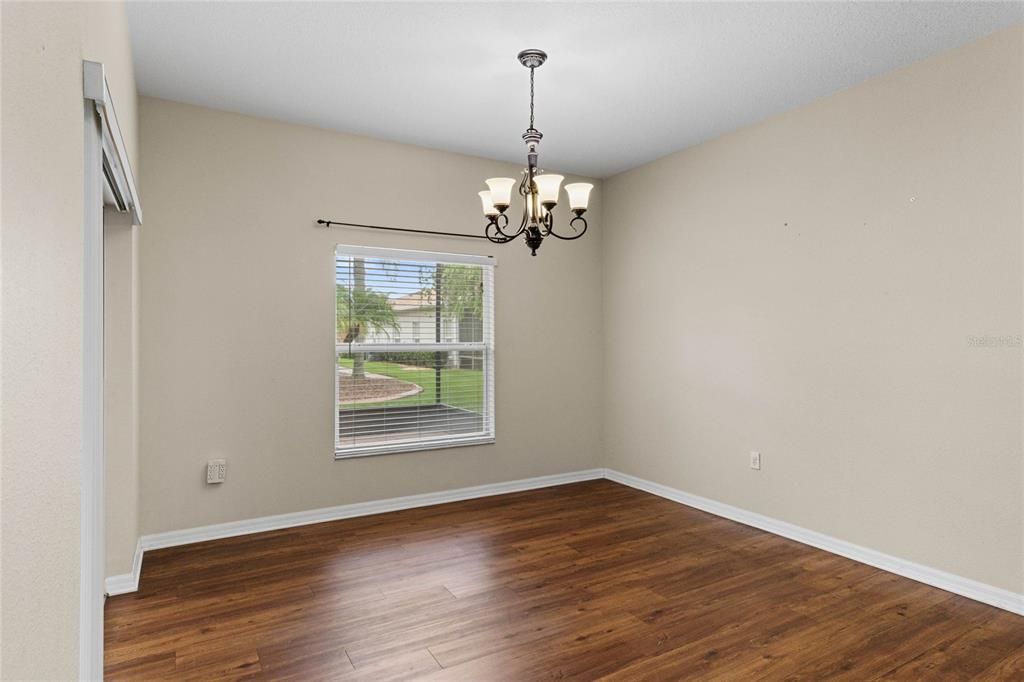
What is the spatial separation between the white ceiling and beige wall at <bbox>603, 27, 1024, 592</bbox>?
1.04ft

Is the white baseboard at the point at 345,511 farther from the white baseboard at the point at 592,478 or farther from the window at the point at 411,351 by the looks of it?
the window at the point at 411,351

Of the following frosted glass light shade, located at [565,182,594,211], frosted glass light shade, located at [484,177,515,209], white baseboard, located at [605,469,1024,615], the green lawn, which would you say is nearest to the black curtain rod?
the green lawn

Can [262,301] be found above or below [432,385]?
above

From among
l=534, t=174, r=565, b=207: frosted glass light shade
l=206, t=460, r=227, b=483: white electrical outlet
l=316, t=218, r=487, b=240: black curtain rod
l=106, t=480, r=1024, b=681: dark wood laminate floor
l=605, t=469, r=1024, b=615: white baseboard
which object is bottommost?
l=106, t=480, r=1024, b=681: dark wood laminate floor

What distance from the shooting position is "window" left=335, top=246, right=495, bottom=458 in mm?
4250

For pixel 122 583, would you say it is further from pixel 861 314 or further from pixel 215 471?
pixel 861 314

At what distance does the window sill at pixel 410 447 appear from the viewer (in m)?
4.21

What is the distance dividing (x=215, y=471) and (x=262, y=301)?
3.60 feet

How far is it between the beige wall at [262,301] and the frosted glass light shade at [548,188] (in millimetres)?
1820

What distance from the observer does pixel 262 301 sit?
393 centimetres

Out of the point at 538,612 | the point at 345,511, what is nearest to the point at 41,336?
the point at 538,612

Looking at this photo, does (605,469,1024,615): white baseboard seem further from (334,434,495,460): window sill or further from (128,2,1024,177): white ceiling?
(128,2,1024,177): white ceiling

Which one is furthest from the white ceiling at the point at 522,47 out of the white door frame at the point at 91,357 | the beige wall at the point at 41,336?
the beige wall at the point at 41,336

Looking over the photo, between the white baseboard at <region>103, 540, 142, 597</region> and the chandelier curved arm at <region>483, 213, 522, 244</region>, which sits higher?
the chandelier curved arm at <region>483, 213, 522, 244</region>
